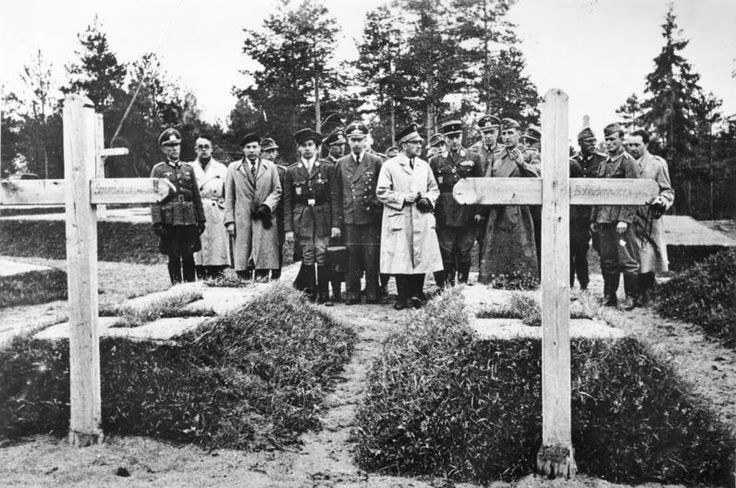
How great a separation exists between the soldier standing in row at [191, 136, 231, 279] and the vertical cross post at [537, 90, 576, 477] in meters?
5.93

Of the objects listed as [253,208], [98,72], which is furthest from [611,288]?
[98,72]

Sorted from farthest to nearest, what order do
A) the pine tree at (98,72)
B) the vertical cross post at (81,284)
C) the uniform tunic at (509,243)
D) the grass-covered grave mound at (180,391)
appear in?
the pine tree at (98,72), the uniform tunic at (509,243), the grass-covered grave mound at (180,391), the vertical cross post at (81,284)

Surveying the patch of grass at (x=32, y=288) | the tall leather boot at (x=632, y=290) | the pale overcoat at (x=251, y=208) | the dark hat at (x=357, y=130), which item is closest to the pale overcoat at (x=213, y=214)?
the pale overcoat at (x=251, y=208)

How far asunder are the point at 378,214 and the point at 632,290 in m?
3.15

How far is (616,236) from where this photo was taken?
7895 millimetres

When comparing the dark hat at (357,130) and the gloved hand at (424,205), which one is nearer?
the gloved hand at (424,205)

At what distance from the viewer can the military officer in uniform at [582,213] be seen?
27.7 feet

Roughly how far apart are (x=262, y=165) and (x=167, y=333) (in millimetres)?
4203

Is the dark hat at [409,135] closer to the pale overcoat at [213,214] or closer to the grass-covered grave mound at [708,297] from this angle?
the pale overcoat at [213,214]

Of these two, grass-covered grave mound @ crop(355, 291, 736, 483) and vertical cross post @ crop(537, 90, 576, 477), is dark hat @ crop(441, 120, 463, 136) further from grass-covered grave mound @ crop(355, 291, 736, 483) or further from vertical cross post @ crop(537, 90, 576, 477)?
vertical cross post @ crop(537, 90, 576, 477)

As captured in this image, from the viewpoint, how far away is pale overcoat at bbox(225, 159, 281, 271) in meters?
8.23

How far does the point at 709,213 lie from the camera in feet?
107

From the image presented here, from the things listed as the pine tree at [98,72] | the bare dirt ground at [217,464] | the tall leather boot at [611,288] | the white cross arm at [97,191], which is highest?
the pine tree at [98,72]

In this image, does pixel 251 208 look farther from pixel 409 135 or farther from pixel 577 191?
pixel 577 191
